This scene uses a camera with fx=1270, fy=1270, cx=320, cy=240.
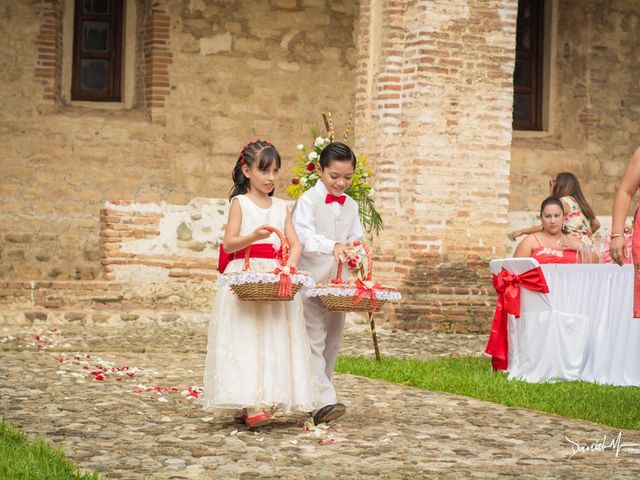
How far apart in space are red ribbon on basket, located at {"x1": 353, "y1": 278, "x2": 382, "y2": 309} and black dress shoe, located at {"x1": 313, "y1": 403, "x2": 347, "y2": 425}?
21.2 inches

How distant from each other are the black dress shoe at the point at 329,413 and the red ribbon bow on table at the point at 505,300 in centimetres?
269

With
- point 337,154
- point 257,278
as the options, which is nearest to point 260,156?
point 337,154

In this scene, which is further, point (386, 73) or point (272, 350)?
point (386, 73)

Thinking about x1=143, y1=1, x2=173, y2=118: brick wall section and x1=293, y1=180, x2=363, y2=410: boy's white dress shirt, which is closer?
x1=293, y1=180, x2=363, y2=410: boy's white dress shirt

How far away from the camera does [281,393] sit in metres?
6.18

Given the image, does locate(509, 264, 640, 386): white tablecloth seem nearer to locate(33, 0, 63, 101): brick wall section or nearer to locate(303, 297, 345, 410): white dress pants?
locate(303, 297, 345, 410): white dress pants

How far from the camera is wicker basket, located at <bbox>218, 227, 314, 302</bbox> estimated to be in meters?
5.92

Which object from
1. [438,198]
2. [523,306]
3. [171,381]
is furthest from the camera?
[438,198]

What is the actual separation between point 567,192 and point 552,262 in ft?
3.96

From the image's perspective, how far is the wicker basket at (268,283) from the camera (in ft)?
19.4

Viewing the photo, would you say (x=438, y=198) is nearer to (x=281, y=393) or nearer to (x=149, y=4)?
(x=149, y=4)

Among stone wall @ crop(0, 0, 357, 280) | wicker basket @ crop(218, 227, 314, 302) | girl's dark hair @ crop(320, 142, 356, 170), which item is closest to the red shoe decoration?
wicker basket @ crop(218, 227, 314, 302)

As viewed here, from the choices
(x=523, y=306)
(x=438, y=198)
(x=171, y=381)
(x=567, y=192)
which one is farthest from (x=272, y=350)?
(x=438, y=198)

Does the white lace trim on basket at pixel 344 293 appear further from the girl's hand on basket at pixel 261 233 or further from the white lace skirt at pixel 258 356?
the girl's hand on basket at pixel 261 233
